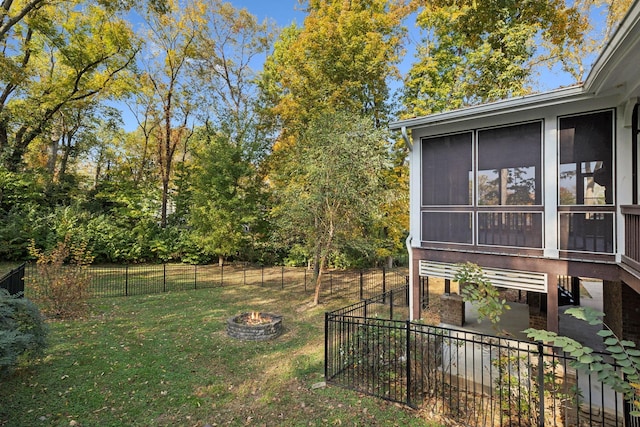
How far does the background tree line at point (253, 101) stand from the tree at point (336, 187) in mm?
64

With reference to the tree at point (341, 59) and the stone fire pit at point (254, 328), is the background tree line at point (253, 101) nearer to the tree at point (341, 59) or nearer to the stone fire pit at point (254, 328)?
the tree at point (341, 59)

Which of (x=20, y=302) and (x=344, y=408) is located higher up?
(x=20, y=302)

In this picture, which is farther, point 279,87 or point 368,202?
point 279,87

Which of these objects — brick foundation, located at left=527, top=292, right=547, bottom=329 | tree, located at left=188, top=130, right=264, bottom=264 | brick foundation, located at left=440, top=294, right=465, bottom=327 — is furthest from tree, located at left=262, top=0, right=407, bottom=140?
brick foundation, located at left=527, top=292, right=547, bottom=329

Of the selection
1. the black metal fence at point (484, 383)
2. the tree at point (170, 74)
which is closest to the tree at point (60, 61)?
the tree at point (170, 74)

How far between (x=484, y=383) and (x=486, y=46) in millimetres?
13811

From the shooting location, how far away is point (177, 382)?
18.3 ft

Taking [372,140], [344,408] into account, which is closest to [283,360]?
[344,408]

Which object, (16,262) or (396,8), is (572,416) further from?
(16,262)

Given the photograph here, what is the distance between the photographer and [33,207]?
16.6 metres

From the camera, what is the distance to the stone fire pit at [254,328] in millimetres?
7766

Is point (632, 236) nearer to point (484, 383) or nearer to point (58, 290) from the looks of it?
point (484, 383)

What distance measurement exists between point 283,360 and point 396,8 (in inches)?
657

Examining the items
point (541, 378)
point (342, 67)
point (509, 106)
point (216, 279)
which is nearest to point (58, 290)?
point (216, 279)
